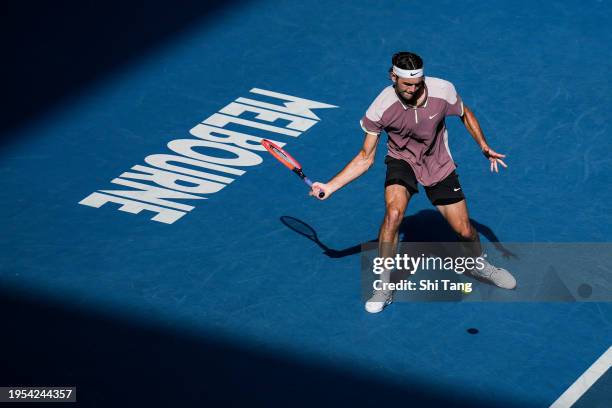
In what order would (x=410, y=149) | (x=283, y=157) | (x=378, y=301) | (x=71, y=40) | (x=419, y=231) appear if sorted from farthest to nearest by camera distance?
1. (x=71, y=40)
2. (x=419, y=231)
3. (x=283, y=157)
4. (x=378, y=301)
5. (x=410, y=149)

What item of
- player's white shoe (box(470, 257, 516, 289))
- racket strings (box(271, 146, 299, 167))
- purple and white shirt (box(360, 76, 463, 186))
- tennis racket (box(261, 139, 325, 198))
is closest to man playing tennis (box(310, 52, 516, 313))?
purple and white shirt (box(360, 76, 463, 186))

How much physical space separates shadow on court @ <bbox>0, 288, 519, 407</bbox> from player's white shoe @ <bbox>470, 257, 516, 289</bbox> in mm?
1698

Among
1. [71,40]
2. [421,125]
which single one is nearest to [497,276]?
[421,125]

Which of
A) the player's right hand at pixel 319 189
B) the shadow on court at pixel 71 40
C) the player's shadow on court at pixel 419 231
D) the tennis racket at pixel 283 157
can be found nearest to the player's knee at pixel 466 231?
the player's shadow on court at pixel 419 231

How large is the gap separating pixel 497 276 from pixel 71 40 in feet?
25.7

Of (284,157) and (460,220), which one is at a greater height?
(284,157)

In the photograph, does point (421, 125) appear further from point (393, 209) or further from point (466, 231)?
point (466, 231)

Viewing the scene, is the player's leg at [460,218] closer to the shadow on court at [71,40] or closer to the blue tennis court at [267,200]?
the blue tennis court at [267,200]

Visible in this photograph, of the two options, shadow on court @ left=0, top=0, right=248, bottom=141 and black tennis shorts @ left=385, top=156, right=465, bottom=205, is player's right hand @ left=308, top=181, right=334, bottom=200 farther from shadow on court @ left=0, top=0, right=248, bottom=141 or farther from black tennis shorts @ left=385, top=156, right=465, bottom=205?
shadow on court @ left=0, top=0, right=248, bottom=141

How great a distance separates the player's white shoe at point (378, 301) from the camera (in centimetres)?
1124

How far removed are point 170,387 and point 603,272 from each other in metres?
4.42

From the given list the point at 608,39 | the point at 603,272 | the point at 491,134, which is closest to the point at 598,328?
the point at 603,272

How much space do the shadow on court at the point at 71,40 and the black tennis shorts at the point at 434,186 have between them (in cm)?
566

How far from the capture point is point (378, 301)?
11.3 metres
